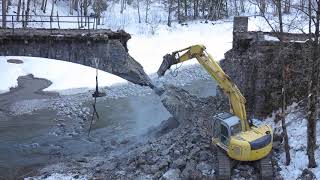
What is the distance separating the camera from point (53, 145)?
88.0 ft

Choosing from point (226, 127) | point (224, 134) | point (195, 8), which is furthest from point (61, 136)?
point (195, 8)

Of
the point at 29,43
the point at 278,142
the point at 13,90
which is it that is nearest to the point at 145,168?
the point at 278,142

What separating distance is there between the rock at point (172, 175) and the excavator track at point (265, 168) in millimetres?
3186

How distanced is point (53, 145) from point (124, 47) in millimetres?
6519

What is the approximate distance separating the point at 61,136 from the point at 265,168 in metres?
13.3

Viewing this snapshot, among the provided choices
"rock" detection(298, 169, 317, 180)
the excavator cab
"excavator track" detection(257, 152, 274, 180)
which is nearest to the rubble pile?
the excavator cab

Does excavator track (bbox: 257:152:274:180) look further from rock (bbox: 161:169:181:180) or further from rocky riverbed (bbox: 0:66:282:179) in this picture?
rock (bbox: 161:169:181:180)

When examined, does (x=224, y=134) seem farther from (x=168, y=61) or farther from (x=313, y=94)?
(x=168, y=61)

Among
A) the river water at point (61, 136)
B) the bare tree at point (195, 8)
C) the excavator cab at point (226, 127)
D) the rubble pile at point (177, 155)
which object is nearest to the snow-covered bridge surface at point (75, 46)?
the rubble pile at point (177, 155)

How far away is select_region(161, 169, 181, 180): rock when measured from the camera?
1970cm

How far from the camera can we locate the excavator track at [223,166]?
1902 centimetres

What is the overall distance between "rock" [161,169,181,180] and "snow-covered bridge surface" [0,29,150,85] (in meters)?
8.01

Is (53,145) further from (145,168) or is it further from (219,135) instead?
(219,135)

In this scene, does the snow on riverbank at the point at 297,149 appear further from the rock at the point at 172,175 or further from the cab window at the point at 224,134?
the rock at the point at 172,175
